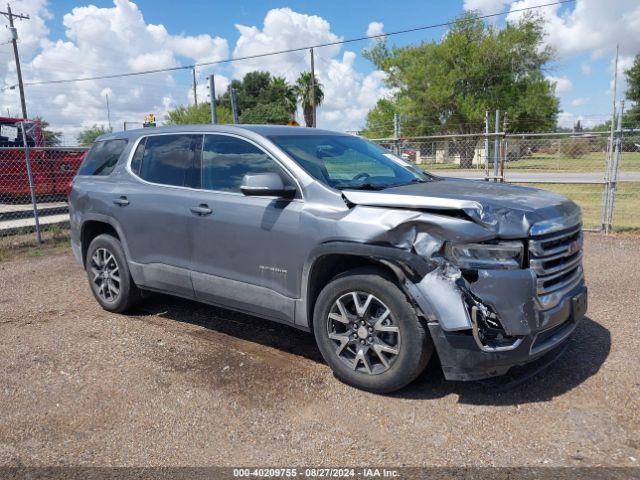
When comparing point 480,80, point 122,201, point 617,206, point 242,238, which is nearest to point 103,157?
point 122,201

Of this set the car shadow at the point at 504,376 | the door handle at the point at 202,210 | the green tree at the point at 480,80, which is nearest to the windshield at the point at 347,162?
the door handle at the point at 202,210

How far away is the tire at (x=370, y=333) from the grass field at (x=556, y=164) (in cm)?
1210

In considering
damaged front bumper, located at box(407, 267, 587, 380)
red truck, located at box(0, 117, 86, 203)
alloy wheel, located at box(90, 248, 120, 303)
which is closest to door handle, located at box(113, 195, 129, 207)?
alloy wheel, located at box(90, 248, 120, 303)

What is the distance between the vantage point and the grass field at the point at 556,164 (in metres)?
14.2

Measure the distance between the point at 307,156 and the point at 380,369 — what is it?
170 centimetres

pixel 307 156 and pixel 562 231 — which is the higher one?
pixel 307 156

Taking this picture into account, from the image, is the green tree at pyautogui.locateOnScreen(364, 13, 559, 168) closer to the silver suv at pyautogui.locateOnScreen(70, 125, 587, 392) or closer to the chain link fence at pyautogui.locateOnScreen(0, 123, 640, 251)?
the chain link fence at pyautogui.locateOnScreen(0, 123, 640, 251)

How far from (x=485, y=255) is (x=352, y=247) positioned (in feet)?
2.75

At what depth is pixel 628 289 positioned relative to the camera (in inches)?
233

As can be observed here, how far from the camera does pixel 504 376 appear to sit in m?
3.77

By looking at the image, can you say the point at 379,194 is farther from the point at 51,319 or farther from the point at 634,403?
the point at 51,319

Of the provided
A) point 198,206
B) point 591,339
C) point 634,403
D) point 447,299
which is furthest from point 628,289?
point 198,206

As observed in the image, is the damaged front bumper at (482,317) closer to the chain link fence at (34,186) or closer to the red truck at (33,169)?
the chain link fence at (34,186)

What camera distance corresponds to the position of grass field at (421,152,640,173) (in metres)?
14.2
